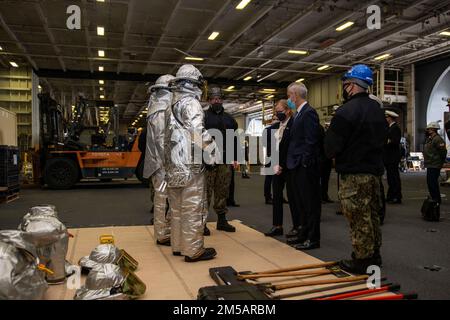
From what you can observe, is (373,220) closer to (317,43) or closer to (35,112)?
(317,43)

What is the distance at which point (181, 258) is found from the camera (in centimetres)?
376

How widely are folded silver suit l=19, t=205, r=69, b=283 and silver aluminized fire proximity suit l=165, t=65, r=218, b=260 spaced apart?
3.26 feet

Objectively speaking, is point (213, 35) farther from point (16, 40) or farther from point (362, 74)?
point (362, 74)

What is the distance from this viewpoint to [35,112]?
16844mm

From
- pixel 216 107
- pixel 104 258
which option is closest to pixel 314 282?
pixel 104 258

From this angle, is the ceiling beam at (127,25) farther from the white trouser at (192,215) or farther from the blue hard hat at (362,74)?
the blue hard hat at (362,74)

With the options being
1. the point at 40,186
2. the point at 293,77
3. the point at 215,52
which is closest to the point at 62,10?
the point at 40,186

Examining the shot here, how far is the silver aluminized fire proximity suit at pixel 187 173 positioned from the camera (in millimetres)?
3543

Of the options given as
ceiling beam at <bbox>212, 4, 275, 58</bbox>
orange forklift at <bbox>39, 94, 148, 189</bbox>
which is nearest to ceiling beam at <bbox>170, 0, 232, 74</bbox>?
ceiling beam at <bbox>212, 4, 275, 58</bbox>

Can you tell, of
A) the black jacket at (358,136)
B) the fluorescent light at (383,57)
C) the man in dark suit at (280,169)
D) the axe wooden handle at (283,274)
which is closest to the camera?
the axe wooden handle at (283,274)

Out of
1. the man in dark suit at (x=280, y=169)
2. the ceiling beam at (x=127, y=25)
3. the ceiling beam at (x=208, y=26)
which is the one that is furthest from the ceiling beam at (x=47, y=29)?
the man in dark suit at (x=280, y=169)

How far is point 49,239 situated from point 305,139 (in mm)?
2586

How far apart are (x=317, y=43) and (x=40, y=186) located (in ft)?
35.3

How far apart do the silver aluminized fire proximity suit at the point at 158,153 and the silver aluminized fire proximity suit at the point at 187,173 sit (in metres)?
0.63
